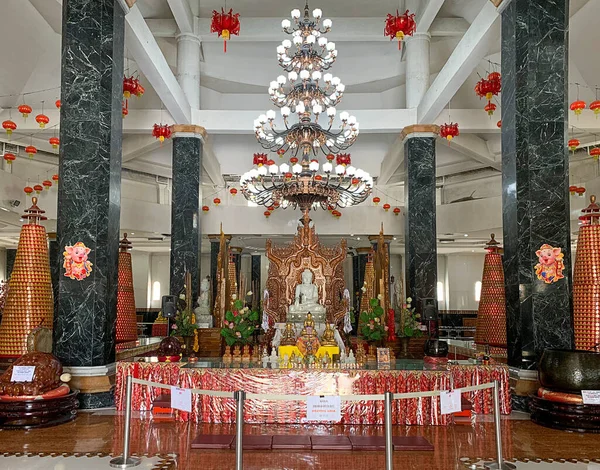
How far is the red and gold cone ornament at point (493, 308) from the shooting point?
31.0 ft

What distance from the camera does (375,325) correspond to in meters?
10.2

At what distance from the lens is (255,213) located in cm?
1579

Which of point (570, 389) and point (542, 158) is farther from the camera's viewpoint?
point (542, 158)

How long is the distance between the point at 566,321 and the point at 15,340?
19.4 ft

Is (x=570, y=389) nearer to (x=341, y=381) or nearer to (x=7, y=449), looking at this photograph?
(x=341, y=381)

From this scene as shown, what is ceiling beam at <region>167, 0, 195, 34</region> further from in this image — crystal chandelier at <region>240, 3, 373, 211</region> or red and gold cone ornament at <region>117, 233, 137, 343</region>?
red and gold cone ornament at <region>117, 233, 137, 343</region>

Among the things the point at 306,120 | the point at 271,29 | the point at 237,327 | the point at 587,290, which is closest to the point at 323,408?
the point at 587,290

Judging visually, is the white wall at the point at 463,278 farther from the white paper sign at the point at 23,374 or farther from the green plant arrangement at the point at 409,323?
the white paper sign at the point at 23,374

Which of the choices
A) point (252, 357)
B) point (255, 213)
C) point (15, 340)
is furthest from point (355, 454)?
point (255, 213)

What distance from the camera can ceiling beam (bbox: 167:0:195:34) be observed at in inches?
413

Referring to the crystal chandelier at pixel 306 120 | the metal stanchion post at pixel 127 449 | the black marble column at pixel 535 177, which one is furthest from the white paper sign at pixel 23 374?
the crystal chandelier at pixel 306 120

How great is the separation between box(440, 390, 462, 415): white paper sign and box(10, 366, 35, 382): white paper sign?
3.81m

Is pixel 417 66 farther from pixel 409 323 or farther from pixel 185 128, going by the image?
pixel 409 323

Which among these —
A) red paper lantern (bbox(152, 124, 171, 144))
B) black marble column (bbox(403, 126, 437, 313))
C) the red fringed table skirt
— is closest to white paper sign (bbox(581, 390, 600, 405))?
the red fringed table skirt
